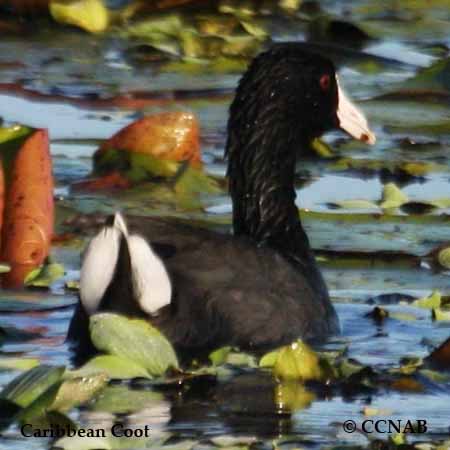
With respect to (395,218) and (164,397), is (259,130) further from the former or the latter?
(164,397)

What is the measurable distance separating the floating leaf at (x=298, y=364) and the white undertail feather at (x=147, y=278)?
0.47 metres

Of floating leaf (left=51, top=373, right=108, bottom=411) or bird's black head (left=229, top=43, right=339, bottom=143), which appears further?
bird's black head (left=229, top=43, right=339, bottom=143)

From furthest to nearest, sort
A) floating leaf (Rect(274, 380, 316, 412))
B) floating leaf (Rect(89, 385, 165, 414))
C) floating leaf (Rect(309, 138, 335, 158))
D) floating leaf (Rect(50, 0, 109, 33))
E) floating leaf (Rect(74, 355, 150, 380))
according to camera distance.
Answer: floating leaf (Rect(50, 0, 109, 33))
floating leaf (Rect(309, 138, 335, 158))
floating leaf (Rect(74, 355, 150, 380))
floating leaf (Rect(274, 380, 316, 412))
floating leaf (Rect(89, 385, 165, 414))

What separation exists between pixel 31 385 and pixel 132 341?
0.69 meters

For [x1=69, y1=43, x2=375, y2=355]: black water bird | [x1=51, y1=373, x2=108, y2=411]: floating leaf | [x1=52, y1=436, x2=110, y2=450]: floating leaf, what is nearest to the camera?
[x1=52, y1=436, x2=110, y2=450]: floating leaf

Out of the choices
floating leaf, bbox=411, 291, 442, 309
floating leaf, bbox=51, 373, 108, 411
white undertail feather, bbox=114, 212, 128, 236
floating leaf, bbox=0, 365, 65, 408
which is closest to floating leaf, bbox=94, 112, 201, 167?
floating leaf, bbox=411, 291, 442, 309

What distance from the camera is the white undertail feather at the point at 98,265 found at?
8094 millimetres

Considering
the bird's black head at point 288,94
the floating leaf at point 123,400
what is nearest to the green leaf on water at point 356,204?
the bird's black head at point 288,94

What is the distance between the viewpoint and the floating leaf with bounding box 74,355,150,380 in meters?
7.93

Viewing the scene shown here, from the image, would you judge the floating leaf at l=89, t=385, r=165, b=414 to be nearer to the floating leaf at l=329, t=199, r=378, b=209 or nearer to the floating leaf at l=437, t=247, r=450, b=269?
the floating leaf at l=437, t=247, r=450, b=269

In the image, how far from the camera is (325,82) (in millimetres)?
9922

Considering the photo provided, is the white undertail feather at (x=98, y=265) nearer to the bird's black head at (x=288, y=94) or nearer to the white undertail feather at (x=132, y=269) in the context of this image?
the white undertail feather at (x=132, y=269)

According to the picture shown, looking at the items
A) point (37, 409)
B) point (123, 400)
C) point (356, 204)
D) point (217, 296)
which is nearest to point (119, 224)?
point (217, 296)

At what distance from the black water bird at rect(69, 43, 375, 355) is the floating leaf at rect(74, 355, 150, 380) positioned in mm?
250
